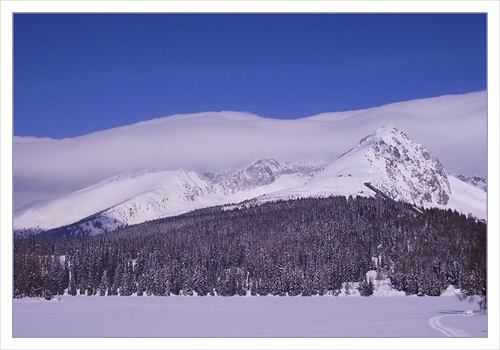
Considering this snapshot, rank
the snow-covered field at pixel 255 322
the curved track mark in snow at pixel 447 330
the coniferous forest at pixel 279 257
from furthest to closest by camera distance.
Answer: the coniferous forest at pixel 279 257, the snow-covered field at pixel 255 322, the curved track mark in snow at pixel 447 330

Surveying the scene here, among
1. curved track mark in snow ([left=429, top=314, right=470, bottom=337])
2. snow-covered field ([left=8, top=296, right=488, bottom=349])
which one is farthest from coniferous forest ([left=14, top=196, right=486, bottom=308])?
curved track mark in snow ([left=429, top=314, right=470, bottom=337])

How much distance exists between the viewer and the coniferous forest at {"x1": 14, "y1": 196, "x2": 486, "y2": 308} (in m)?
60.2

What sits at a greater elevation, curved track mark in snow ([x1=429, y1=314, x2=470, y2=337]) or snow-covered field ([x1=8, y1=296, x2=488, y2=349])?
curved track mark in snow ([x1=429, y1=314, x2=470, y2=337])

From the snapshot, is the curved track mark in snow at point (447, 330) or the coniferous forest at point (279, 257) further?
the coniferous forest at point (279, 257)

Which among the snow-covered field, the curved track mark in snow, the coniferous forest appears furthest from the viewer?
the coniferous forest

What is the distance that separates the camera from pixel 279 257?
71875mm

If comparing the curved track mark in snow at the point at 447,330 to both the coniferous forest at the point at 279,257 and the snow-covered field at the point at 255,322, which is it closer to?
the snow-covered field at the point at 255,322

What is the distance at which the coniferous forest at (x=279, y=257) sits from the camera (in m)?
60.2

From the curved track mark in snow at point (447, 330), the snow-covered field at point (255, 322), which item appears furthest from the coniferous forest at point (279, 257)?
the curved track mark in snow at point (447, 330)

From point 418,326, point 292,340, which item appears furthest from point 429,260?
point 292,340

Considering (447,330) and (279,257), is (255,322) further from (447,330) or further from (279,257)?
(279,257)

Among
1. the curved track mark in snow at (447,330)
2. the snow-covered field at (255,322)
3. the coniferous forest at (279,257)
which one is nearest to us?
the curved track mark in snow at (447,330)

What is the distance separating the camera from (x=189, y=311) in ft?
132

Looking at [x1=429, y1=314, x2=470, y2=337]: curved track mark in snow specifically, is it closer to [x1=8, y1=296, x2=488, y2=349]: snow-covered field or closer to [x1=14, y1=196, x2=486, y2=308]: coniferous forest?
[x1=8, y1=296, x2=488, y2=349]: snow-covered field
